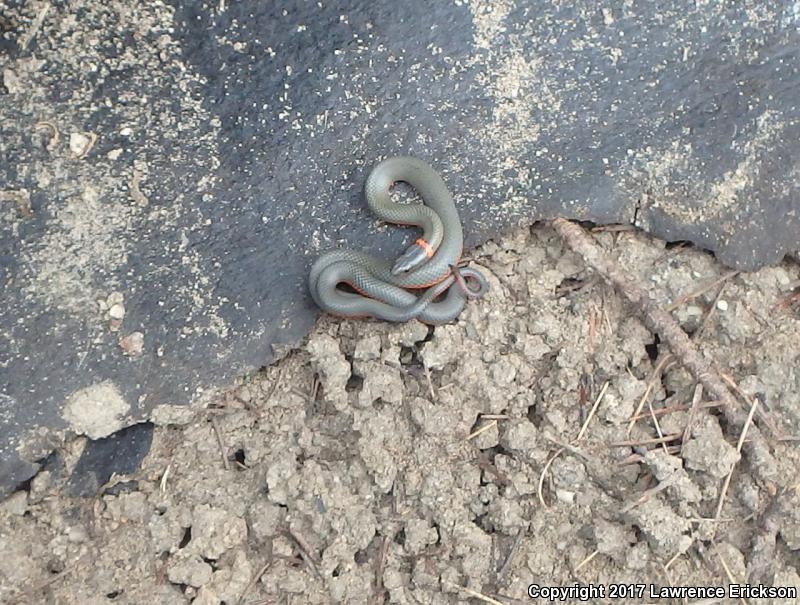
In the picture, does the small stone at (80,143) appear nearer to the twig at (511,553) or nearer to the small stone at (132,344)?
the small stone at (132,344)

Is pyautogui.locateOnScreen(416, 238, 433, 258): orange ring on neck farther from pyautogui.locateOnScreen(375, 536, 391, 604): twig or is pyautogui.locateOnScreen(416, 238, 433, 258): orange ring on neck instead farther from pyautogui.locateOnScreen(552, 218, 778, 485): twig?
pyautogui.locateOnScreen(375, 536, 391, 604): twig

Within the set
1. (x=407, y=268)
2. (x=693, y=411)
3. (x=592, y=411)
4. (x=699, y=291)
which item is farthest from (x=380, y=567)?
(x=699, y=291)

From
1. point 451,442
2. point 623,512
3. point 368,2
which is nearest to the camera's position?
point 623,512

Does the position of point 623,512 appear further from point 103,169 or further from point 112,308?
point 103,169

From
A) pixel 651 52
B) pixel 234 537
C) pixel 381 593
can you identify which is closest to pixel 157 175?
pixel 234 537

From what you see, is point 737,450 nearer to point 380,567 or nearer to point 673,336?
point 673,336

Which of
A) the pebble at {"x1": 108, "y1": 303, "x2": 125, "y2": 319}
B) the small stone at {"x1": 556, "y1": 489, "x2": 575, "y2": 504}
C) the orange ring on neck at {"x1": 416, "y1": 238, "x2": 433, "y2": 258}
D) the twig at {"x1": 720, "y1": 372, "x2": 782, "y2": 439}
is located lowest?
the pebble at {"x1": 108, "y1": 303, "x2": 125, "y2": 319}

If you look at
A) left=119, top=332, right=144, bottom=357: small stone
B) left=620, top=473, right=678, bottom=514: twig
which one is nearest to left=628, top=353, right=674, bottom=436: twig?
left=620, top=473, right=678, bottom=514: twig
